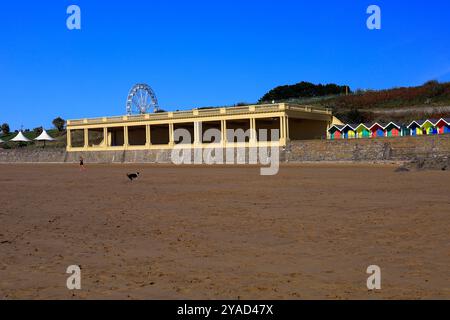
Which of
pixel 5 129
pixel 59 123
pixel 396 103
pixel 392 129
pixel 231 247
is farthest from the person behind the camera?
pixel 5 129

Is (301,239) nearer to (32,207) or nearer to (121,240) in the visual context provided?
(121,240)

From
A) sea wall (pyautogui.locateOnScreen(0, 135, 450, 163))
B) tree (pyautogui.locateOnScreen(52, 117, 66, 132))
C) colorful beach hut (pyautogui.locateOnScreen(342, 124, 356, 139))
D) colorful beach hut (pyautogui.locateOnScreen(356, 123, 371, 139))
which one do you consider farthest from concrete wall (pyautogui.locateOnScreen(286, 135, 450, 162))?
tree (pyautogui.locateOnScreen(52, 117, 66, 132))

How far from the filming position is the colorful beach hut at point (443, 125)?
48.3 m

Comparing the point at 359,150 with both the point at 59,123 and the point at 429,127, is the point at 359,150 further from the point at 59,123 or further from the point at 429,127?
the point at 59,123

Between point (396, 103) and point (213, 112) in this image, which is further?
point (396, 103)

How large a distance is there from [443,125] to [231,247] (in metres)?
45.1

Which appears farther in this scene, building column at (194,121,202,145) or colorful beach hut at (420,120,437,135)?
building column at (194,121,202,145)

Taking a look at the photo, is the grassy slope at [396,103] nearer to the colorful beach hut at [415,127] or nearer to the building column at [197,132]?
the colorful beach hut at [415,127]

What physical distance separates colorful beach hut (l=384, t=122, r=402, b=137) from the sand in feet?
121

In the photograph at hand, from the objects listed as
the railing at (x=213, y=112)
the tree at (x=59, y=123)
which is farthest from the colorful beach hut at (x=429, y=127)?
the tree at (x=59, y=123)

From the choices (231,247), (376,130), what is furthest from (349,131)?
(231,247)

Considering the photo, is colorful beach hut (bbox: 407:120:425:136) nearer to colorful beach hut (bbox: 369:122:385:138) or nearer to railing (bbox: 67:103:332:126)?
colorful beach hut (bbox: 369:122:385:138)

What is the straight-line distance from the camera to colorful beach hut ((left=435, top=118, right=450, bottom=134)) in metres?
48.3

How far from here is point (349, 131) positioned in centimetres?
5666
